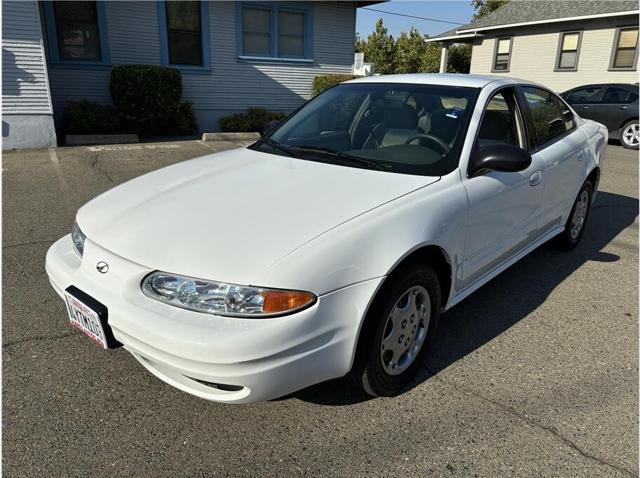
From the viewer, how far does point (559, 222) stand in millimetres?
4273

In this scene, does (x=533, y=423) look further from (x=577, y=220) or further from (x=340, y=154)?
(x=577, y=220)

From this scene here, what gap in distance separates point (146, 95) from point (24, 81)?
2.51 metres

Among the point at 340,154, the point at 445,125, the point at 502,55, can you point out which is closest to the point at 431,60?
the point at 502,55

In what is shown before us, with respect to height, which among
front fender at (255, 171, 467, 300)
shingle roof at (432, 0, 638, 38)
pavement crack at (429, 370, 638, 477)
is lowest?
pavement crack at (429, 370, 638, 477)

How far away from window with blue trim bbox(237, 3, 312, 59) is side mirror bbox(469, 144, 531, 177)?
10912 millimetres

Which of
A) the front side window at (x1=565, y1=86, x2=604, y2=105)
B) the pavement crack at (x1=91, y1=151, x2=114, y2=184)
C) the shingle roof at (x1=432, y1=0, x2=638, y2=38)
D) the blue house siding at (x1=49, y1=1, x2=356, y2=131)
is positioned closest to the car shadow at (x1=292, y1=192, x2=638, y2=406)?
the pavement crack at (x1=91, y1=151, x2=114, y2=184)

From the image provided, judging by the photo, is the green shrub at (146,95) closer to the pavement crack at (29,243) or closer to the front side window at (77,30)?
the front side window at (77,30)

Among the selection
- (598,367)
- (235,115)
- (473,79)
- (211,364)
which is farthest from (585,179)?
(235,115)

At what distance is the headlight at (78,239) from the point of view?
259 cm

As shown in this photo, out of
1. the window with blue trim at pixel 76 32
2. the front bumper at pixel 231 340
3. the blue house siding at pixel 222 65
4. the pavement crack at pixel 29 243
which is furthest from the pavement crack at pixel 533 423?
the window with blue trim at pixel 76 32

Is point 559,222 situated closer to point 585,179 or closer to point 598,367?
point 585,179

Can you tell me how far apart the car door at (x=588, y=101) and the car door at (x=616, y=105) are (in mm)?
94

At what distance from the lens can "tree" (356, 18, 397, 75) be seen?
128 ft

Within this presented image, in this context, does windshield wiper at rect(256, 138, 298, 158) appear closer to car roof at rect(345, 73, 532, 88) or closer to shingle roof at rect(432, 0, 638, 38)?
car roof at rect(345, 73, 532, 88)
